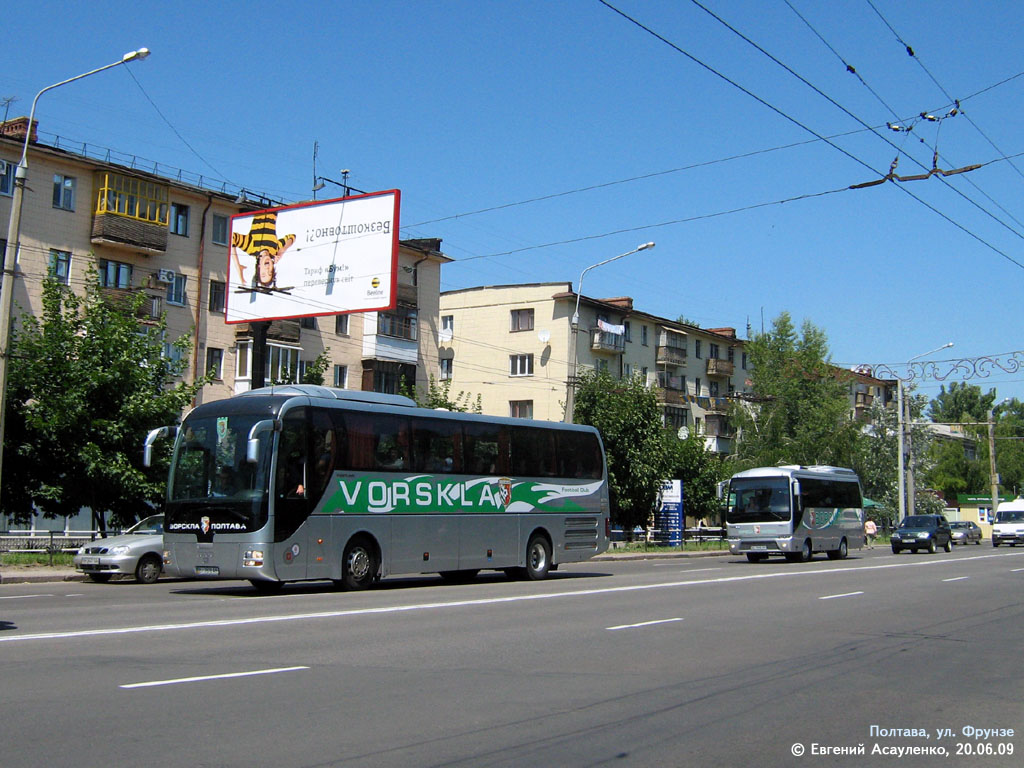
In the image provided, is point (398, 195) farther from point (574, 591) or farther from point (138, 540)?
point (574, 591)

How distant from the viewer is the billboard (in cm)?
2864

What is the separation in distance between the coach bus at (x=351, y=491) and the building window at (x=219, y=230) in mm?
24651

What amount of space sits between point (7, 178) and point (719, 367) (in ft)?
170

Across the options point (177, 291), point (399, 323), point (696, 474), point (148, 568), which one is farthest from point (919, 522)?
point (148, 568)

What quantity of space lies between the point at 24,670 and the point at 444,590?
11575mm

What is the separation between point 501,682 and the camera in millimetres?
9148

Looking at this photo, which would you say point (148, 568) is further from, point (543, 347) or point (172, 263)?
point (543, 347)

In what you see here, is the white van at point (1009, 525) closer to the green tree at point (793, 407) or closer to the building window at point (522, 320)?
the green tree at point (793, 407)

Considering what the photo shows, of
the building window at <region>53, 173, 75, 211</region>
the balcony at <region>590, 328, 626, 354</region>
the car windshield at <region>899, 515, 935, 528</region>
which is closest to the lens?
the building window at <region>53, 173, 75, 211</region>

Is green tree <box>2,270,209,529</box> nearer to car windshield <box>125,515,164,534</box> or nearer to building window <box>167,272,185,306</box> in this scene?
car windshield <box>125,515,164,534</box>

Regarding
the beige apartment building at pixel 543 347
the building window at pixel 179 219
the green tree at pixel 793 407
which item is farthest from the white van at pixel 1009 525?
the building window at pixel 179 219

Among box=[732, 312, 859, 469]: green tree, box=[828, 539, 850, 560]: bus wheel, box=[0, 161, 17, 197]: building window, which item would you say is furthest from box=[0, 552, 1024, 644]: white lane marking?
box=[732, 312, 859, 469]: green tree

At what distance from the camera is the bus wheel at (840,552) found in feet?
123

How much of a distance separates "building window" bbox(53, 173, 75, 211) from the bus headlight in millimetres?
25451
